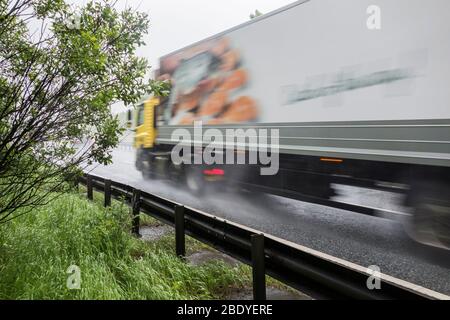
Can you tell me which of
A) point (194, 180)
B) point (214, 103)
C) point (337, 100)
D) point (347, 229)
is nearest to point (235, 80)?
point (214, 103)

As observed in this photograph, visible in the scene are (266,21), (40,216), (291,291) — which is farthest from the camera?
(266,21)

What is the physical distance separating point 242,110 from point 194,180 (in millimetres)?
3092

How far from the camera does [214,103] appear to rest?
33.4ft

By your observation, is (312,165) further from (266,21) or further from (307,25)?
(266,21)

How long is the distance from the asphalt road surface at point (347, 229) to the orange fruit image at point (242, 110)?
7.00 ft

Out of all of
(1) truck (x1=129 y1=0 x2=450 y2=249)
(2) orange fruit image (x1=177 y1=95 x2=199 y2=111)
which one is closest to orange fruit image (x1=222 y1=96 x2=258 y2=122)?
(1) truck (x1=129 y1=0 x2=450 y2=249)

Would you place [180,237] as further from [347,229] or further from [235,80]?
[235,80]

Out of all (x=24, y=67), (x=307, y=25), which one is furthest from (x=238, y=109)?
(x=24, y=67)

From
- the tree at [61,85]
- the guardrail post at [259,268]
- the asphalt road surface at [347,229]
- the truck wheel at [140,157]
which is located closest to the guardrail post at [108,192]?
the asphalt road surface at [347,229]

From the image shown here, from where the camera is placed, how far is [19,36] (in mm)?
4328

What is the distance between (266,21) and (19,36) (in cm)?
549

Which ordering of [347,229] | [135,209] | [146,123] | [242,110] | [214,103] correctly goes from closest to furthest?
[135,209]
[347,229]
[242,110]
[214,103]
[146,123]

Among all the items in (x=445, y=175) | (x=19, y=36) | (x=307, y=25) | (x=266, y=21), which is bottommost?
(x=445, y=175)

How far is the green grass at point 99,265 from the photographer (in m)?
3.37
